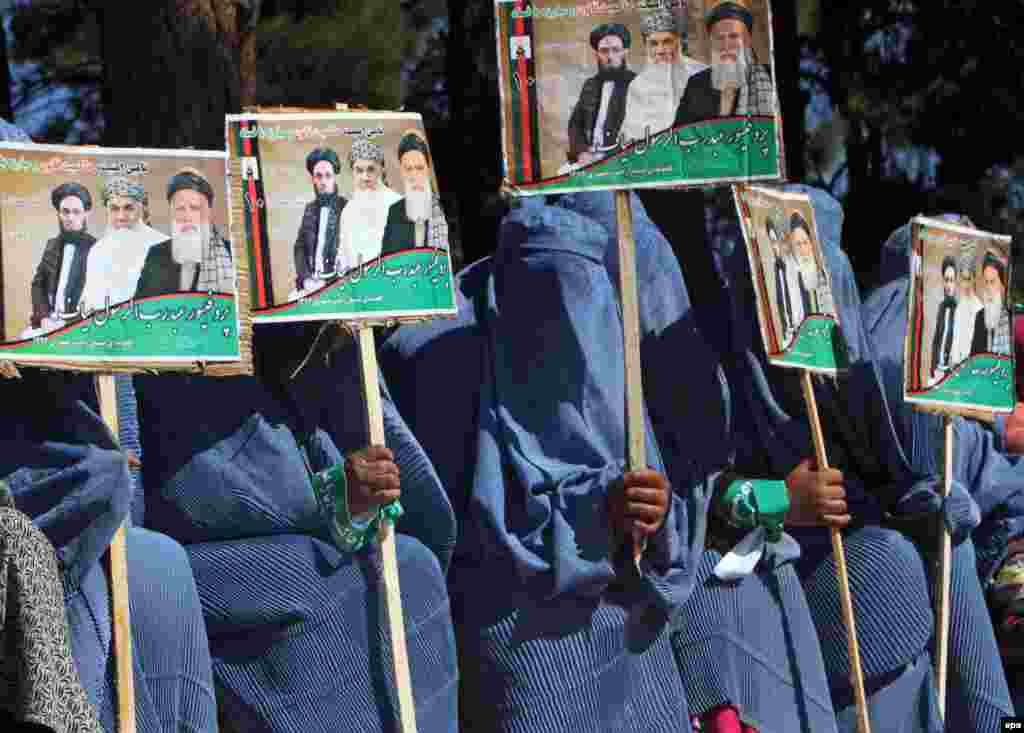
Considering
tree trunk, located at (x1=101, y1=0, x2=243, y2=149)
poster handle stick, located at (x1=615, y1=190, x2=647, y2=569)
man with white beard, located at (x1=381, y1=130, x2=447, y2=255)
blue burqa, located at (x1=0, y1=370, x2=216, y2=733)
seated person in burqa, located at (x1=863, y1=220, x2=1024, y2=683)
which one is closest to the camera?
blue burqa, located at (x1=0, y1=370, x2=216, y2=733)

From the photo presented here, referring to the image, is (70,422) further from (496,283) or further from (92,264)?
(496,283)

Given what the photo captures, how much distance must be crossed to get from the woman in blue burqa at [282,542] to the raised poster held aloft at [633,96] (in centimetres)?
76

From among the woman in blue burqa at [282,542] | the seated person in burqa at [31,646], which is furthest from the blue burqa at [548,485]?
the seated person in burqa at [31,646]

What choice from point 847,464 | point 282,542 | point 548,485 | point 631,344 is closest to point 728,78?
point 631,344

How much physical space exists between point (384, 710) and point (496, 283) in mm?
1159


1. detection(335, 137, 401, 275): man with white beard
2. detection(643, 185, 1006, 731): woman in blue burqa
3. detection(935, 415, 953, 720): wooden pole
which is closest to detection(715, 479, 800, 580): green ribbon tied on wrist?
detection(643, 185, 1006, 731): woman in blue burqa

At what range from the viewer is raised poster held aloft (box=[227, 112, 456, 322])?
4.74 m

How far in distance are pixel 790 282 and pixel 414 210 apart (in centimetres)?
129

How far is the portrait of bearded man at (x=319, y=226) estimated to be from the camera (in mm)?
4770

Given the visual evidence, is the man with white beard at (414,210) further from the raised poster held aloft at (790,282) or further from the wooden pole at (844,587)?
the wooden pole at (844,587)

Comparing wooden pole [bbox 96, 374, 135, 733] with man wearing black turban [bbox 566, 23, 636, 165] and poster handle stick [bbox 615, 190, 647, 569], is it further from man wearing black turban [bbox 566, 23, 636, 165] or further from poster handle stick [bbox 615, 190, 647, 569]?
man wearing black turban [bbox 566, 23, 636, 165]

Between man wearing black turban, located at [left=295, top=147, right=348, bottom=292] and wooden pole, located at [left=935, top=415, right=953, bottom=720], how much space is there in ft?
7.02

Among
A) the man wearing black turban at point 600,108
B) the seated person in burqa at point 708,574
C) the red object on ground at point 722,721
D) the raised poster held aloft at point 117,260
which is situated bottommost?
the red object on ground at point 722,721

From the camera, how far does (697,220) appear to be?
5.99 meters
